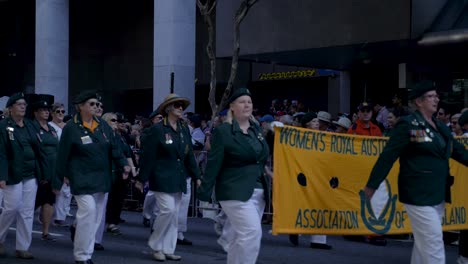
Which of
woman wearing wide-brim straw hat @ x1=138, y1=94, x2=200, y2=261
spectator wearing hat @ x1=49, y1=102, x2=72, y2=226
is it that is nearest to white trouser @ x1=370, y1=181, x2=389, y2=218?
woman wearing wide-brim straw hat @ x1=138, y1=94, x2=200, y2=261

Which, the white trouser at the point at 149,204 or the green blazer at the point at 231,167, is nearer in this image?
the green blazer at the point at 231,167

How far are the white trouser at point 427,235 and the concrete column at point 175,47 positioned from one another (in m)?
16.2

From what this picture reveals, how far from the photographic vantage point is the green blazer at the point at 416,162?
757cm

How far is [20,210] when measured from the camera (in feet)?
33.6

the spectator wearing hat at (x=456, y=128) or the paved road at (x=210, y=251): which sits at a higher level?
the spectator wearing hat at (x=456, y=128)

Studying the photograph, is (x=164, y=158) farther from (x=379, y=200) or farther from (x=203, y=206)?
(x=203, y=206)

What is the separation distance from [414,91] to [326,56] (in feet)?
48.4

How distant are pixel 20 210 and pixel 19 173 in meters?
0.47

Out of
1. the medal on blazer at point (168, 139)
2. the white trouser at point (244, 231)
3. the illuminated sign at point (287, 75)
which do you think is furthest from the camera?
the illuminated sign at point (287, 75)

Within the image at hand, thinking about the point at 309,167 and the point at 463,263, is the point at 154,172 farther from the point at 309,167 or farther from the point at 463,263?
the point at 463,263

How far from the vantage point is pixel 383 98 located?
27141 millimetres

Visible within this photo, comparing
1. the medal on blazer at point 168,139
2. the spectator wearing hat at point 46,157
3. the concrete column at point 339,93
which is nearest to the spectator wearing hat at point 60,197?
the spectator wearing hat at point 46,157

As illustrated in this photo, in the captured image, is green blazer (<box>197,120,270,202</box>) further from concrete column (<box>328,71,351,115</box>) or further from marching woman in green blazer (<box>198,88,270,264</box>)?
concrete column (<box>328,71,351,115</box>)

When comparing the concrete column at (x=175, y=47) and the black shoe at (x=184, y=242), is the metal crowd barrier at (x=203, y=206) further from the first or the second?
the concrete column at (x=175, y=47)
